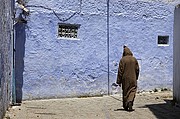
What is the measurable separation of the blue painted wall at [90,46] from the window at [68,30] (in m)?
0.15

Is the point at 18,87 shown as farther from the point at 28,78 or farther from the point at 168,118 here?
the point at 168,118

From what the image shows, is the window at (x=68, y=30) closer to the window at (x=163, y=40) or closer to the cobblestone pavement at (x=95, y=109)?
the cobblestone pavement at (x=95, y=109)

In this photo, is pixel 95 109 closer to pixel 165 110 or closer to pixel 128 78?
pixel 128 78

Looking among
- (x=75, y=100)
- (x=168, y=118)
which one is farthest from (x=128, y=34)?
(x=168, y=118)

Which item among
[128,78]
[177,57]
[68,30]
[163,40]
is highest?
[68,30]

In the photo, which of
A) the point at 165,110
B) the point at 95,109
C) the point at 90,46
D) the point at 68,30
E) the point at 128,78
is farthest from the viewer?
the point at 90,46

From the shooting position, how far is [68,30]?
11.4m

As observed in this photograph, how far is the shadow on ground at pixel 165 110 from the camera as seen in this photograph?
826 cm

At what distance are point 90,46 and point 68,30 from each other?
35.9 inches

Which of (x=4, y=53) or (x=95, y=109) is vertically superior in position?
(x=4, y=53)

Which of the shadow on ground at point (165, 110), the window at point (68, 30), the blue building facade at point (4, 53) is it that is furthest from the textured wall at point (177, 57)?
the blue building facade at point (4, 53)

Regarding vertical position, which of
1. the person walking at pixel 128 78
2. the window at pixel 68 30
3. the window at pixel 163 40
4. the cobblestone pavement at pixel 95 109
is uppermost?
the window at pixel 68 30

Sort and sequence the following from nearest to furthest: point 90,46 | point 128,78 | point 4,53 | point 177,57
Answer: point 4,53
point 128,78
point 177,57
point 90,46

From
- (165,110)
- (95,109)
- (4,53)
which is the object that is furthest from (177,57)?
(4,53)
